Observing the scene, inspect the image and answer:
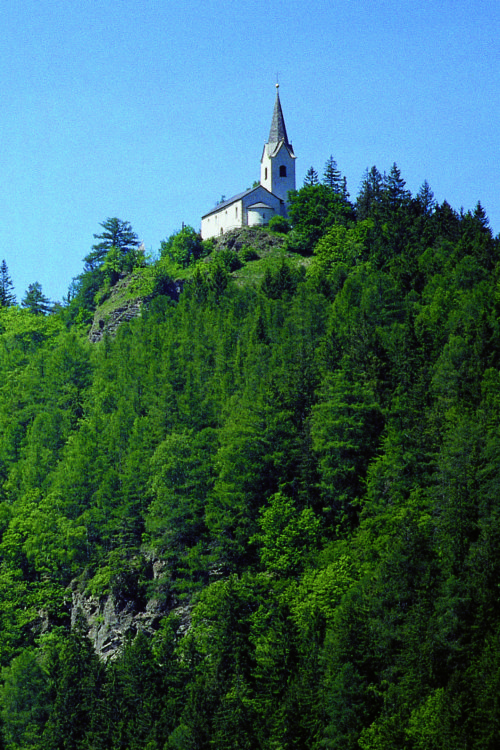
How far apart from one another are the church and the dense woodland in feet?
46.5

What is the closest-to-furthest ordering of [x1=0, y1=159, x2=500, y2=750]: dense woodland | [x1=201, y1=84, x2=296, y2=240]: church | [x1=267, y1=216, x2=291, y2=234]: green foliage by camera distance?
[x1=0, y1=159, x2=500, y2=750]: dense woodland, [x1=267, y1=216, x2=291, y2=234]: green foliage, [x1=201, y1=84, x2=296, y2=240]: church

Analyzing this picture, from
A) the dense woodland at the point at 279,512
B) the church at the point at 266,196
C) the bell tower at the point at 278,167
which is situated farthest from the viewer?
the bell tower at the point at 278,167

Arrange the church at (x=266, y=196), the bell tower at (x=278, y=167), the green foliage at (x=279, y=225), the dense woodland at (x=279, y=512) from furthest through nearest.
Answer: the bell tower at (x=278, y=167) < the church at (x=266, y=196) < the green foliage at (x=279, y=225) < the dense woodland at (x=279, y=512)

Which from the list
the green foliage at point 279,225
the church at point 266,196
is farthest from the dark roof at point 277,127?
the green foliage at point 279,225

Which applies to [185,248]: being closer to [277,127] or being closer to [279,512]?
[277,127]

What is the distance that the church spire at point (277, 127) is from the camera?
13150 centimetres

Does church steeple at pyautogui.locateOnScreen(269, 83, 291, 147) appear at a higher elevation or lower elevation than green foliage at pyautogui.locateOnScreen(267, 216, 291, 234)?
higher

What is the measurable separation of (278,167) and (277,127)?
5237 millimetres

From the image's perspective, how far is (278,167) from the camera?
130 meters

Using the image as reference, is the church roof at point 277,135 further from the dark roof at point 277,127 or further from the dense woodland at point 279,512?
the dense woodland at point 279,512

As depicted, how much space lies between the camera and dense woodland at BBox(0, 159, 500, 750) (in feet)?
220

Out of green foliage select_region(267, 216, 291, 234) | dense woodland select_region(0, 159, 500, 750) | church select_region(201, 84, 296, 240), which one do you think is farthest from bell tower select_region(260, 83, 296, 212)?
dense woodland select_region(0, 159, 500, 750)

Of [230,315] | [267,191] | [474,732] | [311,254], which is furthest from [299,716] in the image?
[267,191]

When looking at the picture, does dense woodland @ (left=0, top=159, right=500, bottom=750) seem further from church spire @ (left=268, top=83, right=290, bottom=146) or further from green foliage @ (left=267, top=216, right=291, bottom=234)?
church spire @ (left=268, top=83, right=290, bottom=146)
